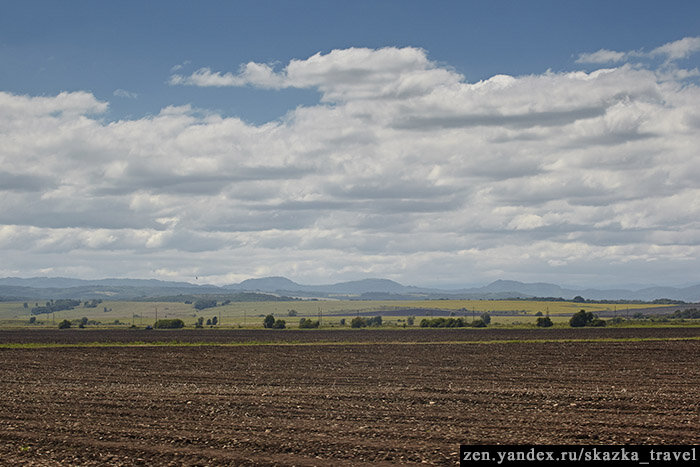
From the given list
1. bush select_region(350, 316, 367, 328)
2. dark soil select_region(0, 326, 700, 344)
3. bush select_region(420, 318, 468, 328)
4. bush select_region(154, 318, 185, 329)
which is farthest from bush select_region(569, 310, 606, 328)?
bush select_region(154, 318, 185, 329)

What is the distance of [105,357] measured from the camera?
64.6 meters

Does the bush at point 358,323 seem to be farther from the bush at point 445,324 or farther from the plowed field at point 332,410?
the plowed field at point 332,410

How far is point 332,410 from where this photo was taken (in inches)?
1125

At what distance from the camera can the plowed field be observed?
21.8 m

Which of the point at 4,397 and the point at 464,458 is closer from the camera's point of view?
the point at 464,458

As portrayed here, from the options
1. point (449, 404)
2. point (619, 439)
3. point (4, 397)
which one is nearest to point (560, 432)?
point (619, 439)

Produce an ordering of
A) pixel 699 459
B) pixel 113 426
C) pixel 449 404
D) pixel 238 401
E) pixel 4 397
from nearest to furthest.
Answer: pixel 699 459, pixel 113 426, pixel 449 404, pixel 238 401, pixel 4 397

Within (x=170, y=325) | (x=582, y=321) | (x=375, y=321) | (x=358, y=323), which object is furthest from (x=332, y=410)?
(x=375, y=321)

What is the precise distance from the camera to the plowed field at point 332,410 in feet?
71.5

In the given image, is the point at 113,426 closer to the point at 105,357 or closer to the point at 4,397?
the point at 4,397

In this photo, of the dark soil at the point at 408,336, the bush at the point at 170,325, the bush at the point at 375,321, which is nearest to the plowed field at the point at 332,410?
the dark soil at the point at 408,336

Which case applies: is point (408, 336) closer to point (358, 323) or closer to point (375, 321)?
point (358, 323)

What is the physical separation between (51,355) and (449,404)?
5104 cm

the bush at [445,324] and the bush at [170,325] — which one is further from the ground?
the bush at [445,324]
